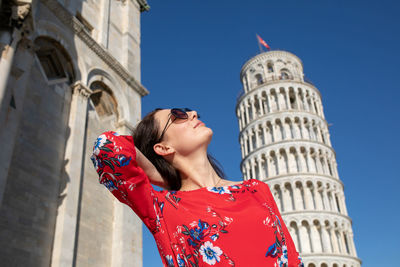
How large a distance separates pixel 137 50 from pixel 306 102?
29.4 metres

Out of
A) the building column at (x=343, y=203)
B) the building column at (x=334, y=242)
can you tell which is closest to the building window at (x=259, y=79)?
the building column at (x=343, y=203)

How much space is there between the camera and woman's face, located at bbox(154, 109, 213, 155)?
1.90 m

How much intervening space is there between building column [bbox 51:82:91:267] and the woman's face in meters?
7.43

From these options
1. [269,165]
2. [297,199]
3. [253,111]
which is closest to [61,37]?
[297,199]

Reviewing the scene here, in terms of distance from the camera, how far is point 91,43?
1184cm

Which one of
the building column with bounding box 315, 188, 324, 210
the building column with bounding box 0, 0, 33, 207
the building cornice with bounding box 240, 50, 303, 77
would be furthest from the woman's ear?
the building cornice with bounding box 240, 50, 303, 77

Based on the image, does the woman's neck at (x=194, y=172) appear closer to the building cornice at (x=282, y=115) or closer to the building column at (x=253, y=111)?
the building cornice at (x=282, y=115)

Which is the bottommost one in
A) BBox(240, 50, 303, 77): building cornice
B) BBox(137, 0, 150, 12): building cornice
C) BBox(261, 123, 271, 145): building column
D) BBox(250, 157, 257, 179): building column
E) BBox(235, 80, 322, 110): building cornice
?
BBox(137, 0, 150, 12): building cornice

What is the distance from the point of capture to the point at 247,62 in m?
44.9

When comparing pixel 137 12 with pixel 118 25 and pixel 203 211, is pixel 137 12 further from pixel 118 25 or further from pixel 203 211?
pixel 203 211

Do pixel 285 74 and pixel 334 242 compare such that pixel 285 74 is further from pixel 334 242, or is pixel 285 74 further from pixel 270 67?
pixel 334 242

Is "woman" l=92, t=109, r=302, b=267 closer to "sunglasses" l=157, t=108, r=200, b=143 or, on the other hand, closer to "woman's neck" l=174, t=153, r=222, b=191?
"woman's neck" l=174, t=153, r=222, b=191

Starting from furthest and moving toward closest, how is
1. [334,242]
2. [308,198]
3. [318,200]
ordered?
[318,200]
[308,198]
[334,242]

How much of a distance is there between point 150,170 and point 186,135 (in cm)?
31
